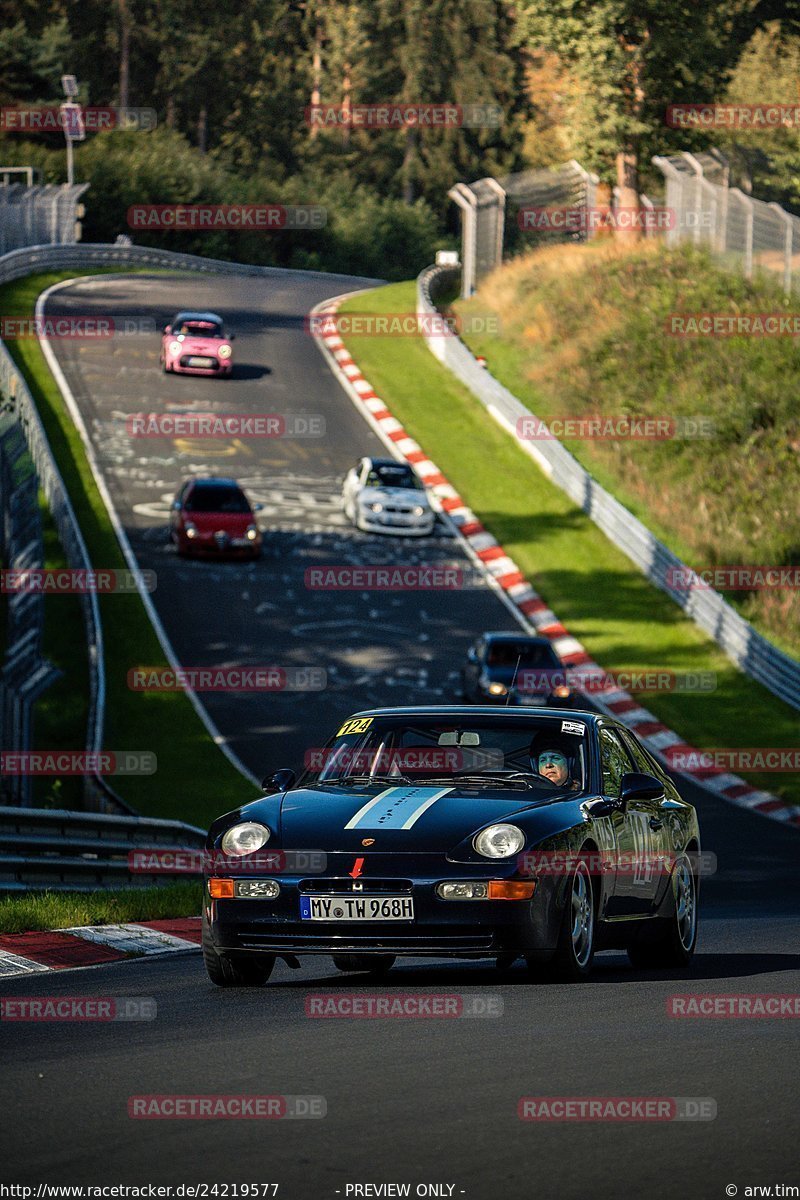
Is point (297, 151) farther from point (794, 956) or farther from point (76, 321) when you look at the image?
point (794, 956)

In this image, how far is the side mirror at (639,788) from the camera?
9.62 meters

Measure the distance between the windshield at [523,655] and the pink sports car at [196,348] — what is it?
2165cm

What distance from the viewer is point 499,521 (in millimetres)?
39594

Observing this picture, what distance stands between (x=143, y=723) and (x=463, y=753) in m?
18.8

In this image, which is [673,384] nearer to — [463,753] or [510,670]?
[510,670]

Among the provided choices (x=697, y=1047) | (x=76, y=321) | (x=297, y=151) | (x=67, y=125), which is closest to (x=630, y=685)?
(x=697, y=1047)

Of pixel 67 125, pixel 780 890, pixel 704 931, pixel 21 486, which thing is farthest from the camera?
pixel 67 125

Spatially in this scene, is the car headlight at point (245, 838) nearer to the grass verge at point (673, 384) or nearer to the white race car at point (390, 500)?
the grass verge at point (673, 384)

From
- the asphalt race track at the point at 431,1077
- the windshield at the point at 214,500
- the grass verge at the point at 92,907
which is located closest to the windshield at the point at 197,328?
the windshield at the point at 214,500

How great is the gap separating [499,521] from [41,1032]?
32209 mm

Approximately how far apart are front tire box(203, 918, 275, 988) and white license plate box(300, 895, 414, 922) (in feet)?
1.41

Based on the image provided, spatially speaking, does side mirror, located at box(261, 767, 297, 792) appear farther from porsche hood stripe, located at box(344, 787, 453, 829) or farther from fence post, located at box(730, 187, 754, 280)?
fence post, located at box(730, 187, 754, 280)

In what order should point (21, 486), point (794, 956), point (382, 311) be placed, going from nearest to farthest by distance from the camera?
point (794, 956), point (21, 486), point (382, 311)

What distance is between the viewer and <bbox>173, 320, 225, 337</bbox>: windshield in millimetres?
48938
